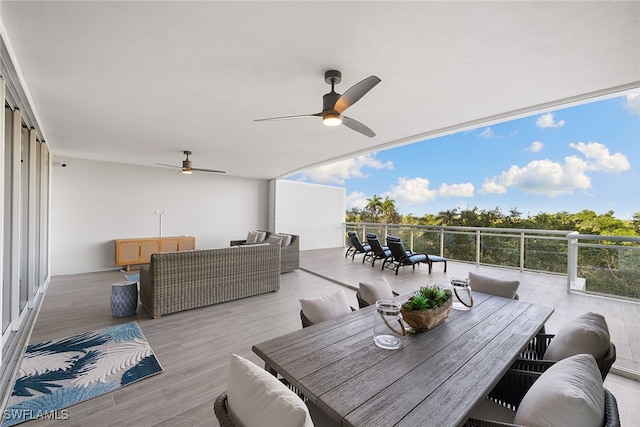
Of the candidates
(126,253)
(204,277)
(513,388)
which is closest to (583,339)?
(513,388)

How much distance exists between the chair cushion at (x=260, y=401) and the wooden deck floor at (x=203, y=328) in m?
1.17

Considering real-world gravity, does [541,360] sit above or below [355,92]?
below

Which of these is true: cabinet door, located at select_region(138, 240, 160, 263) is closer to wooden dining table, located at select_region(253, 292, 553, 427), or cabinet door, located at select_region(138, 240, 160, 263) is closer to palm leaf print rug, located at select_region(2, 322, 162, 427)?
palm leaf print rug, located at select_region(2, 322, 162, 427)

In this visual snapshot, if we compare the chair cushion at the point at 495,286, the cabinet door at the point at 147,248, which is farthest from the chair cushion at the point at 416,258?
the cabinet door at the point at 147,248

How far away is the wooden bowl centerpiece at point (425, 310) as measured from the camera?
1.53 m

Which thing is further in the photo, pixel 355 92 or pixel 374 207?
pixel 374 207

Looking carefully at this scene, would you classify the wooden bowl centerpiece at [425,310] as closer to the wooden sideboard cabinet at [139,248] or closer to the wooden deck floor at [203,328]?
the wooden deck floor at [203,328]

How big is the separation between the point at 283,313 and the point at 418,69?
332 centimetres

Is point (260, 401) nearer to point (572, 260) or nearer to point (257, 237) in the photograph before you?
point (572, 260)

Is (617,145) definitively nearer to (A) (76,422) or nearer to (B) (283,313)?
(B) (283,313)

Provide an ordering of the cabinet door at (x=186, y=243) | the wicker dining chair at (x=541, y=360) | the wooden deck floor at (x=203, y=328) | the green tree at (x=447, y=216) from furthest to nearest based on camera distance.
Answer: the green tree at (x=447, y=216) → the cabinet door at (x=186, y=243) → the wooden deck floor at (x=203, y=328) → the wicker dining chair at (x=541, y=360)

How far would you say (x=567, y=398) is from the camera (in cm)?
84

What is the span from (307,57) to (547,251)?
6000 millimetres

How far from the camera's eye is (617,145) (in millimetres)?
9430
